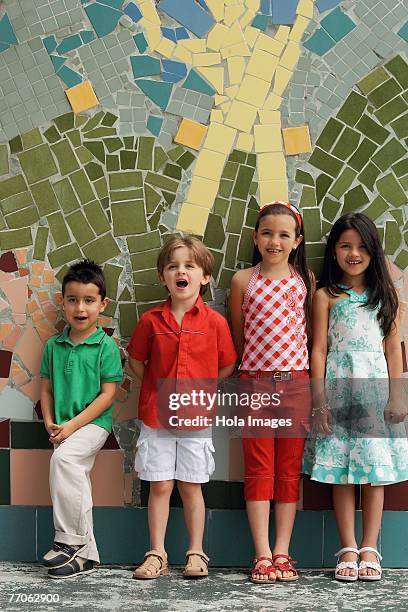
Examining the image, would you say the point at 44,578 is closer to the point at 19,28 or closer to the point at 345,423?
the point at 345,423

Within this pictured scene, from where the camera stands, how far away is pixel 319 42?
153 inches

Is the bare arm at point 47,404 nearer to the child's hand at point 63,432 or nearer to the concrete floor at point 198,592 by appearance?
the child's hand at point 63,432

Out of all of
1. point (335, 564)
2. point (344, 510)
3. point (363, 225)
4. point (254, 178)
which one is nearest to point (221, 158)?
point (254, 178)

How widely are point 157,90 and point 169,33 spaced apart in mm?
254

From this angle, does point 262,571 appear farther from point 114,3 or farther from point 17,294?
point 114,3

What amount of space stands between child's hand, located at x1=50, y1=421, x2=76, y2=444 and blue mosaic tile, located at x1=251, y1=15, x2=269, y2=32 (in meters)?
1.91

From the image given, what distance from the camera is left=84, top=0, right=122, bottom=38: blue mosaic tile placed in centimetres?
386

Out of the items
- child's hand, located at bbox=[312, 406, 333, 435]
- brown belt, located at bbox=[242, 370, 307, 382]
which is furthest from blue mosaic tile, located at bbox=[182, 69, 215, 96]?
child's hand, located at bbox=[312, 406, 333, 435]

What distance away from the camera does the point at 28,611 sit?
10.6 feet

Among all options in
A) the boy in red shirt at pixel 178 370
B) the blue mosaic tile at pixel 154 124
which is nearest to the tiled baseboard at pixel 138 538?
the boy in red shirt at pixel 178 370

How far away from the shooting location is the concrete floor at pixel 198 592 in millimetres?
3307

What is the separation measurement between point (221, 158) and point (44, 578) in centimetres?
195

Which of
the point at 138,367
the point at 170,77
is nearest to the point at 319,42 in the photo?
the point at 170,77

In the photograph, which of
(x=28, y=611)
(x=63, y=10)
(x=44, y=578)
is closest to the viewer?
(x=28, y=611)
